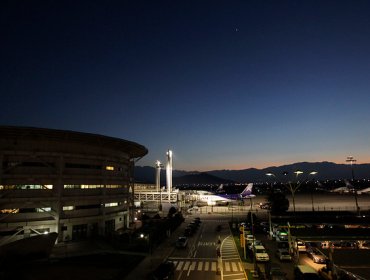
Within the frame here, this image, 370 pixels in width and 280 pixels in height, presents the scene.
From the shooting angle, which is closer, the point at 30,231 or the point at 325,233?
the point at 325,233

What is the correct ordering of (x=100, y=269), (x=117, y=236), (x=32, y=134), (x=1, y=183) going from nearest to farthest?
(x=100, y=269)
(x=1, y=183)
(x=32, y=134)
(x=117, y=236)

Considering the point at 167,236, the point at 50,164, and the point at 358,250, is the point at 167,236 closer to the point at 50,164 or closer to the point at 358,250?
the point at 50,164

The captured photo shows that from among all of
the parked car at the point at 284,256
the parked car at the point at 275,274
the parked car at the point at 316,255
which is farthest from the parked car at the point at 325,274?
the parked car at the point at 284,256

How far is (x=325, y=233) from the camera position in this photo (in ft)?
118

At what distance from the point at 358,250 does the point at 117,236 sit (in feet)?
119

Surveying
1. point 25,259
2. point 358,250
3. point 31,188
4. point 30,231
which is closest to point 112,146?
point 31,188

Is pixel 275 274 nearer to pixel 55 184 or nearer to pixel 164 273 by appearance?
pixel 164 273

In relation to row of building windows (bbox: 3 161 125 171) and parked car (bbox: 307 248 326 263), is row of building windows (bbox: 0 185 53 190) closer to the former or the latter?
row of building windows (bbox: 3 161 125 171)

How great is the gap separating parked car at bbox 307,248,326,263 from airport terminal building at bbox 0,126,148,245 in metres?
35.9

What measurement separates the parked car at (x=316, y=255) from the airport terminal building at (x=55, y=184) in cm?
3591

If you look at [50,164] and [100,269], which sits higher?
[50,164]

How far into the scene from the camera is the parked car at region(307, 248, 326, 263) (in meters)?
36.0

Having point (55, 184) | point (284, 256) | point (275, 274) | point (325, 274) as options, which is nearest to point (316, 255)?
point (284, 256)

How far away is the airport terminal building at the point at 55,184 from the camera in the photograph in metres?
46.4
